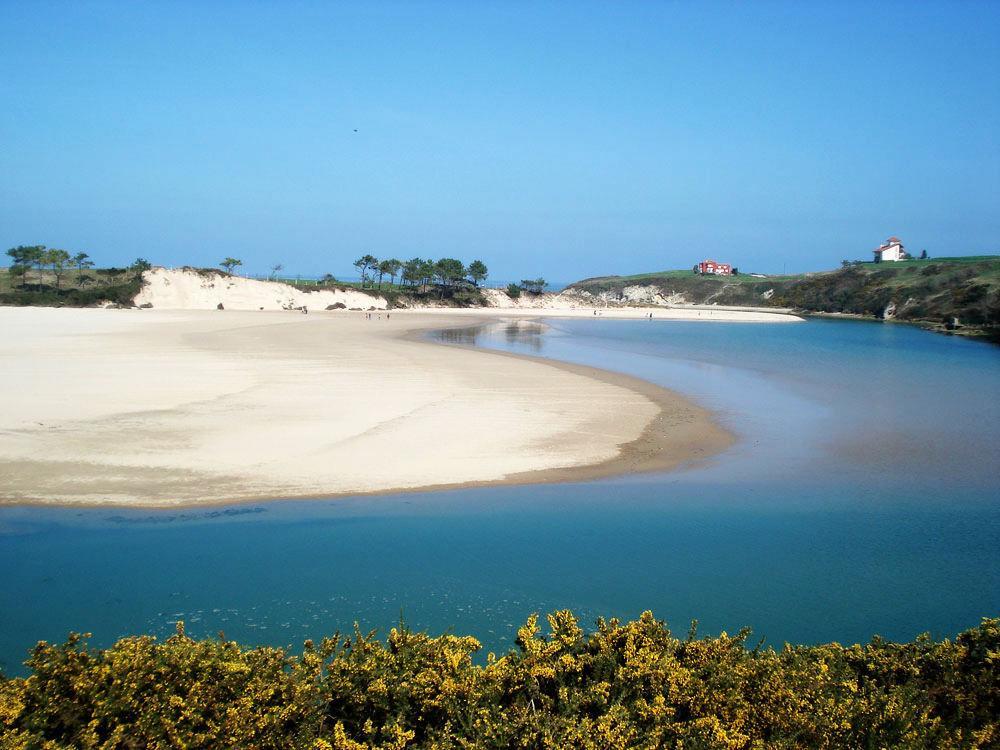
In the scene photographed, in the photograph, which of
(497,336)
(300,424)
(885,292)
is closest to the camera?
(300,424)

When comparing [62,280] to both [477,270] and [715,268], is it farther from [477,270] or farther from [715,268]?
[715,268]

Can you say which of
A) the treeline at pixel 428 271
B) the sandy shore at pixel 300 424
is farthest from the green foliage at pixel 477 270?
the sandy shore at pixel 300 424

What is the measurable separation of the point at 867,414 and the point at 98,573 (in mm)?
20716

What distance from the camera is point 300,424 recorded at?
16406mm

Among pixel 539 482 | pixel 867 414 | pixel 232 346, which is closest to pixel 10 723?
pixel 539 482

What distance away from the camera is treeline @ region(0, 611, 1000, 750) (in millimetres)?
4586

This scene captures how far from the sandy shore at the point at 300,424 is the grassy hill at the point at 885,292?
171ft

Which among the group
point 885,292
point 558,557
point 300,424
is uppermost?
point 885,292

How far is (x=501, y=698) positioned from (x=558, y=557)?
4943 millimetres

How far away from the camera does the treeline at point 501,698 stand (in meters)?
4.59

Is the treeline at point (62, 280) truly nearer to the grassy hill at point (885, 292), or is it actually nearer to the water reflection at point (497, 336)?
the water reflection at point (497, 336)

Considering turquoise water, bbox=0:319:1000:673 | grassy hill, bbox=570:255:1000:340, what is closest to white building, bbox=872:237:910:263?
grassy hill, bbox=570:255:1000:340

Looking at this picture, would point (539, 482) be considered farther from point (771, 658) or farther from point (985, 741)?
point (985, 741)

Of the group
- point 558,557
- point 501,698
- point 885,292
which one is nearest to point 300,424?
point 558,557
